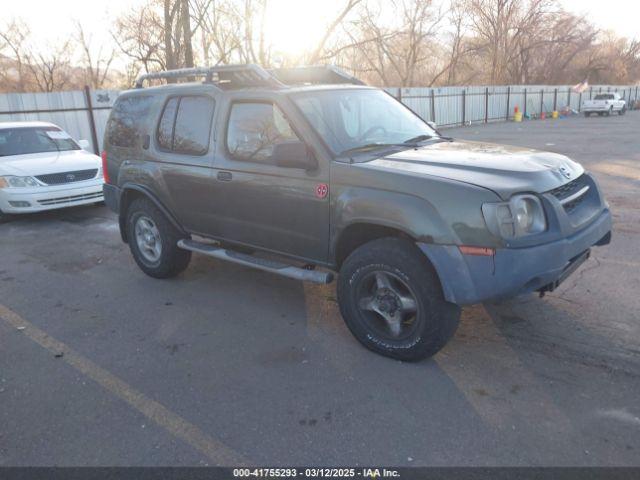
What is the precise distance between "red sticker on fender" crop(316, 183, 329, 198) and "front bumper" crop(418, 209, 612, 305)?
843mm

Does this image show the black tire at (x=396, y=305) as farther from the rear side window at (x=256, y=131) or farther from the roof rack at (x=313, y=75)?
the roof rack at (x=313, y=75)

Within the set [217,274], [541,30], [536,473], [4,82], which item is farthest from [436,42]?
[536,473]

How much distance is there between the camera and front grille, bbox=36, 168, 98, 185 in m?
8.40

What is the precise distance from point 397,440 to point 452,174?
1671 mm

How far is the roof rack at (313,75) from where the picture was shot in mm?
5188

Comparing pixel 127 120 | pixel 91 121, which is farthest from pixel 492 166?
pixel 91 121

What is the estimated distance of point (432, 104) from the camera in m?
26.7

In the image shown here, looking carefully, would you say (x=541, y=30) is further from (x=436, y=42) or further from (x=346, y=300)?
(x=346, y=300)

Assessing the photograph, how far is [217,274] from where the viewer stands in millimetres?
5617

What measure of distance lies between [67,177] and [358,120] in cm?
625

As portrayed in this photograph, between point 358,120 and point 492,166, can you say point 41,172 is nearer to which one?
point 358,120

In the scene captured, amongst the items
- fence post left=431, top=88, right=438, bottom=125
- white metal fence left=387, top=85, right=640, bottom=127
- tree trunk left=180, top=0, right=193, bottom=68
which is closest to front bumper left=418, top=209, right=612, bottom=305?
tree trunk left=180, top=0, right=193, bottom=68

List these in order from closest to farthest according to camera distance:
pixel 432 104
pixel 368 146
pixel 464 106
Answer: pixel 368 146 → pixel 432 104 → pixel 464 106

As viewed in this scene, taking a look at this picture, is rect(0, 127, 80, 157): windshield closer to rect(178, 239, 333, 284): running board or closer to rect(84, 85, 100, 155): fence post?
rect(84, 85, 100, 155): fence post
